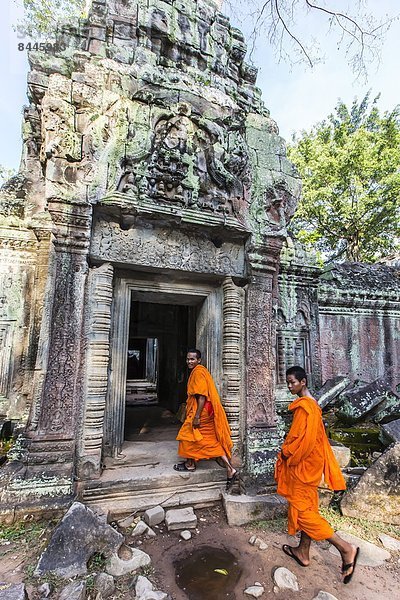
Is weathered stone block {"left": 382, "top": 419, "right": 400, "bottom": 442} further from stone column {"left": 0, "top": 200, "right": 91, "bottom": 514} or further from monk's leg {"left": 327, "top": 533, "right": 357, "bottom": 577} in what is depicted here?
stone column {"left": 0, "top": 200, "right": 91, "bottom": 514}

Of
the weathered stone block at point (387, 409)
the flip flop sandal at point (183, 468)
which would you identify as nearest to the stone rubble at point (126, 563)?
the flip flop sandal at point (183, 468)

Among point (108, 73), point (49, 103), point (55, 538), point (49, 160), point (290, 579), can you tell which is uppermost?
point (108, 73)

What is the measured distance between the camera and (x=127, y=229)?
3.94 metres

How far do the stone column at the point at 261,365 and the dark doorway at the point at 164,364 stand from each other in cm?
195

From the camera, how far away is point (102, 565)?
2.68 meters

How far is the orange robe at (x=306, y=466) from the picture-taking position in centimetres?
292

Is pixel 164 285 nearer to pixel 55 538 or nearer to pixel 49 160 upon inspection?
pixel 49 160

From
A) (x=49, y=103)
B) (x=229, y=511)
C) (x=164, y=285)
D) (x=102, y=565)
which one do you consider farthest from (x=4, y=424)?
(x=49, y=103)

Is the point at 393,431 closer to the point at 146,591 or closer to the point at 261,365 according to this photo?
the point at 261,365

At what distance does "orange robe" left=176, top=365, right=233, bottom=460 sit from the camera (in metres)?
3.97

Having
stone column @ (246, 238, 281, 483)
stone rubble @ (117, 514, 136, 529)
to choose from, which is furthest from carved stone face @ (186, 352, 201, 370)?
stone rubble @ (117, 514, 136, 529)

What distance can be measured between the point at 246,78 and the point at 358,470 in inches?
232

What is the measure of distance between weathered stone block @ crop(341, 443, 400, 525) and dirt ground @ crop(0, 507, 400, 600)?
1.60 feet

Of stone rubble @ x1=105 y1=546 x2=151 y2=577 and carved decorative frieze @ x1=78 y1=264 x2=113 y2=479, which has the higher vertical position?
carved decorative frieze @ x1=78 y1=264 x2=113 y2=479
